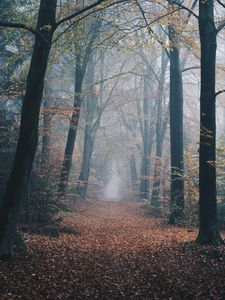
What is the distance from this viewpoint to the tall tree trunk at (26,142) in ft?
22.8

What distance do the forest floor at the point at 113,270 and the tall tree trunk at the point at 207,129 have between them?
0.91m

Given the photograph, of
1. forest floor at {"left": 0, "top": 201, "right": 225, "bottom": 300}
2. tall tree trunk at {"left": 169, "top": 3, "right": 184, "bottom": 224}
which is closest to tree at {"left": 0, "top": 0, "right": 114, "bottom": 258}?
forest floor at {"left": 0, "top": 201, "right": 225, "bottom": 300}

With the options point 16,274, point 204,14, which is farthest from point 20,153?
point 204,14

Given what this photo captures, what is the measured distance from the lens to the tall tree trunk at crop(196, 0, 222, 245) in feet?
30.2

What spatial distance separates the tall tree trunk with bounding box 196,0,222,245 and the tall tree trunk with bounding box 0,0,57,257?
446 centimetres

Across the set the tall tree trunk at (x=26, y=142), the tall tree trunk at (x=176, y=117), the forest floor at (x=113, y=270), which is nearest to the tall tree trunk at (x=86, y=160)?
the tall tree trunk at (x=176, y=117)

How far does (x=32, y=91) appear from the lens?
23.6 feet

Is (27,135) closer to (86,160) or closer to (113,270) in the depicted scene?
(113,270)

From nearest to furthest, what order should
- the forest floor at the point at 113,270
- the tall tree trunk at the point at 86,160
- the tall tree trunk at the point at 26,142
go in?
the forest floor at the point at 113,270, the tall tree trunk at the point at 26,142, the tall tree trunk at the point at 86,160

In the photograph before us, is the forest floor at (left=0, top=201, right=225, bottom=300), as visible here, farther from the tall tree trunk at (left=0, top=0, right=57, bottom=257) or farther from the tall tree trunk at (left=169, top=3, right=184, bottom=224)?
the tall tree trunk at (left=169, top=3, right=184, bottom=224)

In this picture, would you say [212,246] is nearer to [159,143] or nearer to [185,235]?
[185,235]

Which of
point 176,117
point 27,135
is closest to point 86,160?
point 176,117

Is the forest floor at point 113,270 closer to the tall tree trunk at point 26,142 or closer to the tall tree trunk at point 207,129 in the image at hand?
the tall tree trunk at point 26,142

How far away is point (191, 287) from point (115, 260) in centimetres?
233
